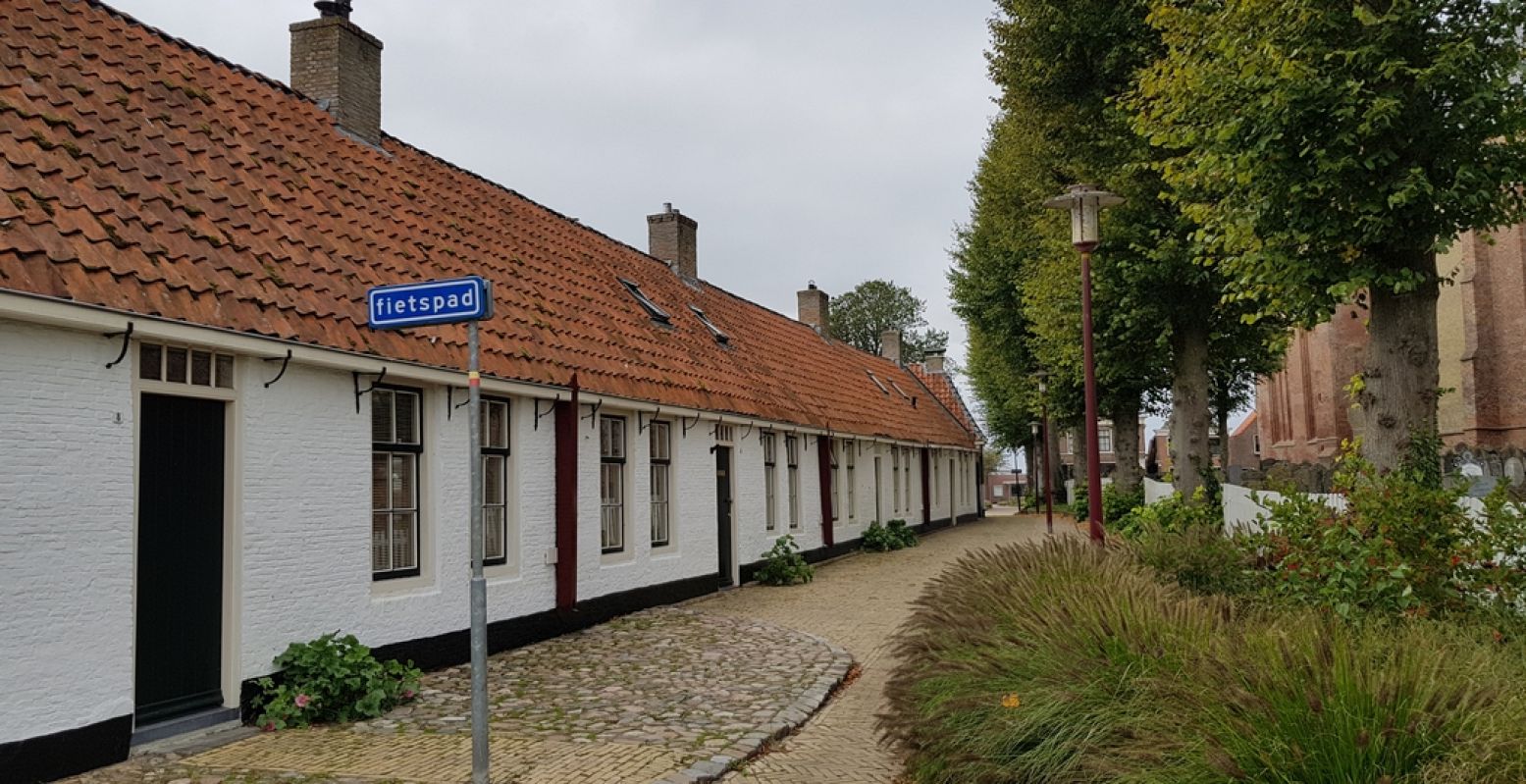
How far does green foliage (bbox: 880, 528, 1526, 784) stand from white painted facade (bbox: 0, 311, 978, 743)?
4561 millimetres

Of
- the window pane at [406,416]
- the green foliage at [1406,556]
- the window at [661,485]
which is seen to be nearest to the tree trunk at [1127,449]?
the window at [661,485]

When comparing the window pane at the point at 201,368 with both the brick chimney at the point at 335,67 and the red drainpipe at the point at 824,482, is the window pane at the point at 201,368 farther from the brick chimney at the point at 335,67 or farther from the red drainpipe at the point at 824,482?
the red drainpipe at the point at 824,482

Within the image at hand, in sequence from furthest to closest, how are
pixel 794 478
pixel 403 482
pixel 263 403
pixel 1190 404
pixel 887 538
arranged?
pixel 887 538 < pixel 794 478 < pixel 1190 404 < pixel 403 482 < pixel 263 403

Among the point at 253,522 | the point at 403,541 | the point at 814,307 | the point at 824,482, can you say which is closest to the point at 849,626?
the point at 403,541

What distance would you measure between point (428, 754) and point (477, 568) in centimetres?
174

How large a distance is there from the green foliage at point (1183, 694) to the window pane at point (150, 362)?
529 centimetres

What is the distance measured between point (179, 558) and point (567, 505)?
4.84 metres

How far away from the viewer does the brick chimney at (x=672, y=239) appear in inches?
854

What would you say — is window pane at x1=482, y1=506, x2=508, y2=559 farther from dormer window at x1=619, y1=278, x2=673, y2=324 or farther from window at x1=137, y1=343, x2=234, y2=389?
dormer window at x1=619, y1=278, x2=673, y2=324

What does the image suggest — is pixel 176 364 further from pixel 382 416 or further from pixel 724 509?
pixel 724 509

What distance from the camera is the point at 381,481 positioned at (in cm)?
933

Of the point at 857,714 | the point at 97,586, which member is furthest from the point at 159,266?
the point at 857,714

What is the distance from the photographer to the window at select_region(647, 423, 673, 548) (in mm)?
14344

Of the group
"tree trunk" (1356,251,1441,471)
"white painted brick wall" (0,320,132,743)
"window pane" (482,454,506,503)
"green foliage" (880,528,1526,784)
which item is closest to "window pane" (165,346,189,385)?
"white painted brick wall" (0,320,132,743)
